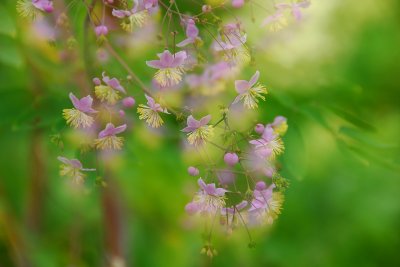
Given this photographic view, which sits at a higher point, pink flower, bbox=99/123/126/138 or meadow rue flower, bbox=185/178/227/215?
pink flower, bbox=99/123/126/138

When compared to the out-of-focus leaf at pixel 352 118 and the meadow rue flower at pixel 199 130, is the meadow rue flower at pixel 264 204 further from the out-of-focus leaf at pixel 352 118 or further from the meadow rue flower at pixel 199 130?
the out-of-focus leaf at pixel 352 118

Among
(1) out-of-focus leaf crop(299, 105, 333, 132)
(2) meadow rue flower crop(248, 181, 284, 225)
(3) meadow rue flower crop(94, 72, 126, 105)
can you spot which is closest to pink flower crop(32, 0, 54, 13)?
(3) meadow rue flower crop(94, 72, 126, 105)

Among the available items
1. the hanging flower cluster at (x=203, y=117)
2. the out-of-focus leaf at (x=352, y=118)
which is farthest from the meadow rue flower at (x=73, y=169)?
the out-of-focus leaf at (x=352, y=118)

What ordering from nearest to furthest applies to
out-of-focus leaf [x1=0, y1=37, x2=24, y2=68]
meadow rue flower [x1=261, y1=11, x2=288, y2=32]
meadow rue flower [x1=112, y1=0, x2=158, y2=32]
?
meadow rue flower [x1=112, y1=0, x2=158, y2=32]
meadow rue flower [x1=261, y1=11, x2=288, y2=32]
out-of-focus leaf [x1=0, y1=37, x2=24, y2=68]

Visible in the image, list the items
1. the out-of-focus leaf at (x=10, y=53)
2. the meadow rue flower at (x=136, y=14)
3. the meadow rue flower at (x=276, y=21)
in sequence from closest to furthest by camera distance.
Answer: the meadow rue flower at (x=136, y=14) → the meadow rue flower at (x=276, y=21) → the out-of-focus leaf at (x=10, y=53)

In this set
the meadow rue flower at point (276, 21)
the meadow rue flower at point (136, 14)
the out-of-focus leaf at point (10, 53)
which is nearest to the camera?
the meadow rue flower at point (136, 14)

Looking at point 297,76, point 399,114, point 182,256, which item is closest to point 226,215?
point 297,76

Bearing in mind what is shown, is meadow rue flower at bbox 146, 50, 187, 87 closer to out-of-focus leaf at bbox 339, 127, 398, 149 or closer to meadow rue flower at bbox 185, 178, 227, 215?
meadow rue flower at bbox 185, 178, 227, 215
